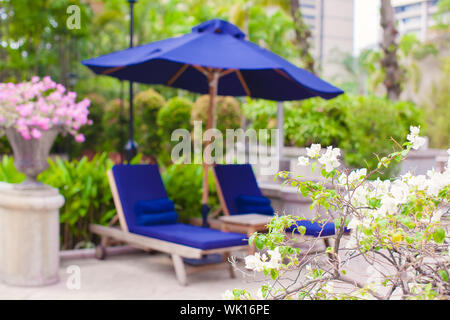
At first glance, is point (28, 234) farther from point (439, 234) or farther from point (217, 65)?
point (439, 234)

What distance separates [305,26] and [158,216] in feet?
22.3

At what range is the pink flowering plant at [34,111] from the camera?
4836 mm

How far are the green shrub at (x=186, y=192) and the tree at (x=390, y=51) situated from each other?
209 inches

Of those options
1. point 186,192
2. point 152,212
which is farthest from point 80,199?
point 186,192

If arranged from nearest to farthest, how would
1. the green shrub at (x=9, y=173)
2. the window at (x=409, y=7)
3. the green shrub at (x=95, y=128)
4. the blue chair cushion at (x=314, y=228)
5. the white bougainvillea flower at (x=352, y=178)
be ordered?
the white bougainvillea flower at (x=352, y=178), the blue chair cushion at (x=314, y=228), the green shrub at (x=9, y=173), the green shrub at (x=95, y=128), the window at (x=409, y=7)

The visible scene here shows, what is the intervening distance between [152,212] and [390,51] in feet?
21.8

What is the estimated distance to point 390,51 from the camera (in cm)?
1016

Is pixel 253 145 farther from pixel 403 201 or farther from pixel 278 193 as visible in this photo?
pixel 403 201

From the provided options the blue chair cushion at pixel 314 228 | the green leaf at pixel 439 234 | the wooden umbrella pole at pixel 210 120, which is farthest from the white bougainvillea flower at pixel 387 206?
the wooden umbrella pole at pixel 210 120

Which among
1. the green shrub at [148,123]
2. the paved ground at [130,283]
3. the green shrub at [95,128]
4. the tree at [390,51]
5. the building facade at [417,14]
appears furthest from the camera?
the building facade at [417,14]

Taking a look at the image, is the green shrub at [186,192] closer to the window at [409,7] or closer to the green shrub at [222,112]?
the green shrub at [222,112]

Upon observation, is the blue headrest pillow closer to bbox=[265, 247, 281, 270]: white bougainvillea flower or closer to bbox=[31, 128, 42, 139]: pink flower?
bbox=[31, 128, 42, 139]: pink flower

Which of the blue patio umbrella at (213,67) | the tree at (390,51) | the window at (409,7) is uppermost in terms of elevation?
the window at (409,7)

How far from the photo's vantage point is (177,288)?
4.63 m
